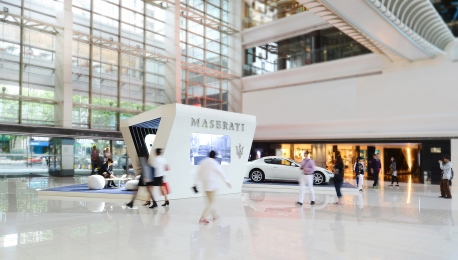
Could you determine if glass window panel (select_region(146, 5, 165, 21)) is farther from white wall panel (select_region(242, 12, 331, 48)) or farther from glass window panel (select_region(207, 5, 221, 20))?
white wall panel (select_region(242, 12, 331, 48))

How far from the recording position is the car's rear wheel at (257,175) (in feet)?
56.4

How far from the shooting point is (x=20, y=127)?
→ 66.0 ft

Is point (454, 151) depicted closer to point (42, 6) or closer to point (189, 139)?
point (189, 139)

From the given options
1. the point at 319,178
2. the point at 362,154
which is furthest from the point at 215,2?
the point at 319,178

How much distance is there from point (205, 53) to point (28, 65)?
14.1m

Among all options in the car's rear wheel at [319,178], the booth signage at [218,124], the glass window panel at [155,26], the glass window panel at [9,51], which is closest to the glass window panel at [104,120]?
the glass window panel at [9,51]

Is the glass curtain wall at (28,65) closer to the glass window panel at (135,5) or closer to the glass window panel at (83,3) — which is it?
the glass window panel at (83,3)

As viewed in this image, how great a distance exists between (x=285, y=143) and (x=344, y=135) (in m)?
4.82

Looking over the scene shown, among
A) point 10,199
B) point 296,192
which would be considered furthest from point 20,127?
point 296,192

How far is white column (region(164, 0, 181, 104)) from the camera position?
27.3 m

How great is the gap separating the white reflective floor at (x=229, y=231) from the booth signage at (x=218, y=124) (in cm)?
268

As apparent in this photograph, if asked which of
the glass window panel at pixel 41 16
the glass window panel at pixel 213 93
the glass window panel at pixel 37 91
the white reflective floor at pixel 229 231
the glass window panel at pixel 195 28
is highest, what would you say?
the glass window panel at pixel 195 28

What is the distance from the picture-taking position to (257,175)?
56.6ft

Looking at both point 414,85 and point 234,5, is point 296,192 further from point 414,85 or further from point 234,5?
point 234,5
